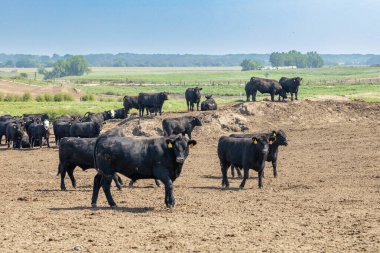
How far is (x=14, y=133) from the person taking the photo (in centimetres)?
3606

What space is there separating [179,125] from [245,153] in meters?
13.7

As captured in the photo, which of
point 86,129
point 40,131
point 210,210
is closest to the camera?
point 210,210

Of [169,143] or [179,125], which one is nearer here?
[169,143]

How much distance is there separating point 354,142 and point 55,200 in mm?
18925

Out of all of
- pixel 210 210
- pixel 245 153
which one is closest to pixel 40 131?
pixel 245 153

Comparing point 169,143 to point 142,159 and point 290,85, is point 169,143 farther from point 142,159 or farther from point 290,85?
point 290,85

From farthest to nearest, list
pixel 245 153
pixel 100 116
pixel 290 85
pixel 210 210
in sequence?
pixel 290 85 < pixel 100 116 < pixel 245 153 < pixel 210 210

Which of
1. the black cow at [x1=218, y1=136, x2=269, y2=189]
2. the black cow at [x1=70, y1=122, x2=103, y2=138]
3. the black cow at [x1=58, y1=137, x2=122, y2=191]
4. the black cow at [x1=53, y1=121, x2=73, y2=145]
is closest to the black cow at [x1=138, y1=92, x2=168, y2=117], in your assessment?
the black cow at [x1=53, y1=121, x2=73, y2=145]

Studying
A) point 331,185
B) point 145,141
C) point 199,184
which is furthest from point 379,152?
point 145,141

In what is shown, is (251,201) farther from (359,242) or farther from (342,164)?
(342,164)

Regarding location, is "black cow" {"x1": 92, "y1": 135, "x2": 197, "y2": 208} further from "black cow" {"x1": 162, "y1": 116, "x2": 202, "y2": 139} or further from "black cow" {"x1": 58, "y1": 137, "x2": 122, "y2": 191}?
"black cow" {"x1": 162, "y1": 116, "x2": 202, "y2": 139}

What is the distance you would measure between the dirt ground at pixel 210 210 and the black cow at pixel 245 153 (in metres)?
0.64

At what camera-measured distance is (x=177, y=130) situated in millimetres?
33156

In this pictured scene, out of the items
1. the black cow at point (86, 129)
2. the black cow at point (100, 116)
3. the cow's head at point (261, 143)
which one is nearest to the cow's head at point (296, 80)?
the black cow at point (100, 116)
